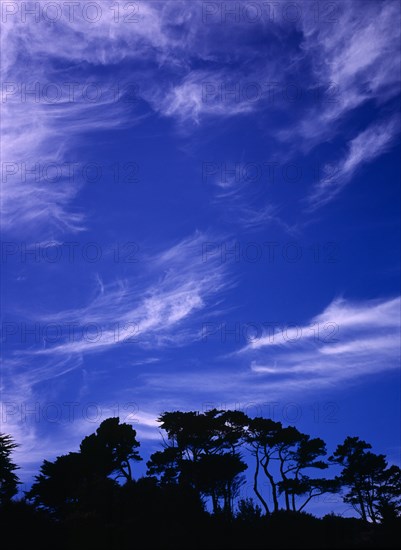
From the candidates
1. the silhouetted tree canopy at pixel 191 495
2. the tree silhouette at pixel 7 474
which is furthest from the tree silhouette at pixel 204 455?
the tree silhouette at pixel 7 474

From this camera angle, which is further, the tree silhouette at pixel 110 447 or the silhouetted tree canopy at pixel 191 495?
the tree silhouette at pixel 110 447

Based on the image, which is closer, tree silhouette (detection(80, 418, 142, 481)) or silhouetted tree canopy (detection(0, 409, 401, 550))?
silhouetted tree canopy (detection(0, 409, 401, 550))

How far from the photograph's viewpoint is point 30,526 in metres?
19.6

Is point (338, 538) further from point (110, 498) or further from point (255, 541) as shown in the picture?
point (110, 498)

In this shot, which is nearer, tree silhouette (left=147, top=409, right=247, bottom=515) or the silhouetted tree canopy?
the silhouetted tree canopy

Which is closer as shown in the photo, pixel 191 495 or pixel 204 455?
pixel 191 495

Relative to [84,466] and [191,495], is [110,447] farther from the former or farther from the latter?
[191,495]

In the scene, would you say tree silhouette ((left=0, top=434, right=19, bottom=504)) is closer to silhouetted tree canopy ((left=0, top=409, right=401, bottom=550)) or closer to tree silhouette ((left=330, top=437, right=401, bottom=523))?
silhouetted tree canopy ((left=0, top=409, right=401, bottom=550))

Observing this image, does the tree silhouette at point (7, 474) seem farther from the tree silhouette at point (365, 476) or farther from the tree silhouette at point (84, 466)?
the tree silhouette at point (365, 476)

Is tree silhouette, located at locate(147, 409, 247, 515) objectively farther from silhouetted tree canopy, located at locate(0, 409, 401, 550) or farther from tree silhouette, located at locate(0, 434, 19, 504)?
tree silhouette, located at locate(0, 434, 19, 504)

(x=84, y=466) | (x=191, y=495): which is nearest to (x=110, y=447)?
(x=84, y=466)

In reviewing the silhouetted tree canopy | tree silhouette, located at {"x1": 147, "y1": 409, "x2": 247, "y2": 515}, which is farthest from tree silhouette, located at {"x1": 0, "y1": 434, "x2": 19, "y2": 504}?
tree silhouette, located at {"x1": 147, "y1": 409, "x2": 247, "y2": 515}

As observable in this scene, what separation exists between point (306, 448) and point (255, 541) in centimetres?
2861

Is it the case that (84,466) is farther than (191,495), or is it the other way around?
(84,466)
